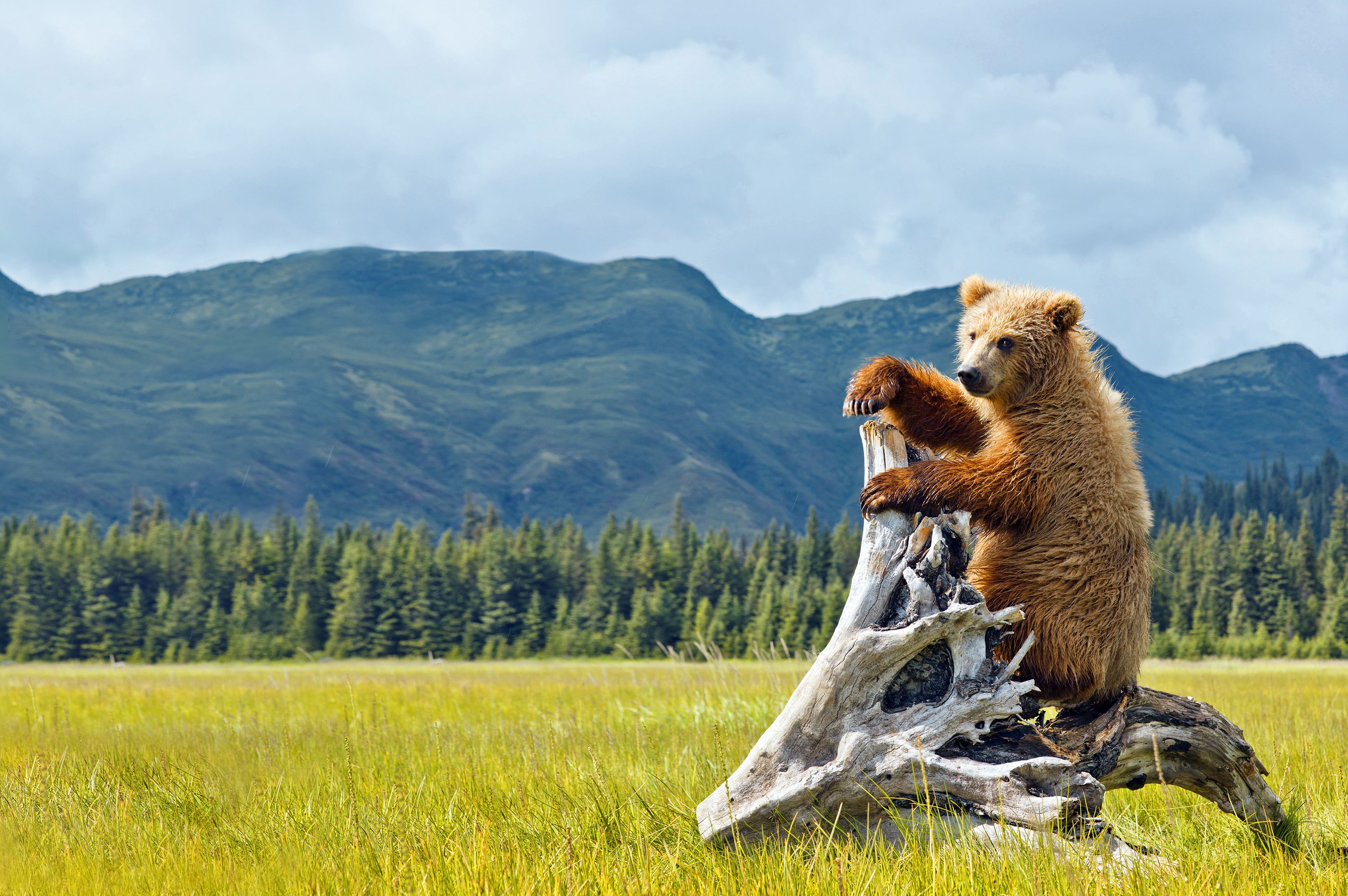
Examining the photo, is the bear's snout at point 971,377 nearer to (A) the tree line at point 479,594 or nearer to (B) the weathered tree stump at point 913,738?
(B) the weathered tree stump at point 913,738

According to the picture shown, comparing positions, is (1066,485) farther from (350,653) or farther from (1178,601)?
(1178,601)

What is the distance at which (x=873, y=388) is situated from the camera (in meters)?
5.65

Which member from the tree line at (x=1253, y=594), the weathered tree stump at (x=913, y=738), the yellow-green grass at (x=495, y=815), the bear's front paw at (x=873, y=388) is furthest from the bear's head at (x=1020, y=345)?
the tree line at (x=1253, y=594)

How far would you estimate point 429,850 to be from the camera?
4.80 m

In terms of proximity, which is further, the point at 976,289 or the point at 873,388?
the point at 976,289

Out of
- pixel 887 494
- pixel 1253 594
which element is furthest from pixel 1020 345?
pixel 1253 594

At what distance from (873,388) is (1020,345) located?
0.91 metres

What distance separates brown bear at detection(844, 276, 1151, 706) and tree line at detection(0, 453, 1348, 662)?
2455 inches

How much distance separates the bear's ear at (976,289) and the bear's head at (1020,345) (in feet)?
1.27

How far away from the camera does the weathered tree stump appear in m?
4.77

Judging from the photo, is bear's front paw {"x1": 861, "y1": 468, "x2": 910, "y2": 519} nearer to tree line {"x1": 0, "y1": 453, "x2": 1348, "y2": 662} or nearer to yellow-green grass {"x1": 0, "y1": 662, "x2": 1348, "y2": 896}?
yellow-green grass {"x1": 0, "y1": 662, "x2": 1348, "y2": 896}

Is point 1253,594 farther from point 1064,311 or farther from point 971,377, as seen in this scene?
point 971,377

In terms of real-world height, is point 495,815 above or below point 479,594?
above

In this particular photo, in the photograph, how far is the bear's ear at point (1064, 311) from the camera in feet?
19.2
